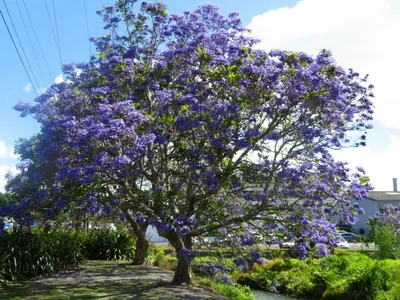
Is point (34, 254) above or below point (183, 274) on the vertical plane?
above

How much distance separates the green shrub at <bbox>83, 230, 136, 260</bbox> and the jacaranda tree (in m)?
7.61

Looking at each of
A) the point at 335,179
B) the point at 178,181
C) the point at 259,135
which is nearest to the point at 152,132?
the point at 178,181

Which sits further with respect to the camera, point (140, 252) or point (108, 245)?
point (108, 245)

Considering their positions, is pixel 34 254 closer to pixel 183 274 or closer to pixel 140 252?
pixel 140 252

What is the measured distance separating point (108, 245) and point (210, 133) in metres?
10.9

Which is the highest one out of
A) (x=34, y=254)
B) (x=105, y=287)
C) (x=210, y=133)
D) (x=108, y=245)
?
(x=210, y=133)

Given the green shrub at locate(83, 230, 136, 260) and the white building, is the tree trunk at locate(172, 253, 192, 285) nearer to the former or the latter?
the green shrub at locate(83, 230, 136, 260)

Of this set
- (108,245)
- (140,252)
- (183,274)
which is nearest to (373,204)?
(108,245)

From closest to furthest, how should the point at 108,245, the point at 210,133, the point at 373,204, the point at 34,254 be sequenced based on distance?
the point at 210,133 → the point at 34,254 → the point at 108,245 → the point at 373,204

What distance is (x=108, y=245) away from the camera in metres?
19.5

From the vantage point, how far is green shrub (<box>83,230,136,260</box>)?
19.1 meters

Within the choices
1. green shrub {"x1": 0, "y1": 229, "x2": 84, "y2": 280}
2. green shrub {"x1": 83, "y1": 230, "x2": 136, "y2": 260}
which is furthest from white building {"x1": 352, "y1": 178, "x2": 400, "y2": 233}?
green shrub {"x1": 0, "y1": 229, "x2": 84, "y2": 280}

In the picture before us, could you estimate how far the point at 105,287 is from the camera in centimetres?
1206

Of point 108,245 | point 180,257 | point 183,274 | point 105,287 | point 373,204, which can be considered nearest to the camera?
point 105,287
